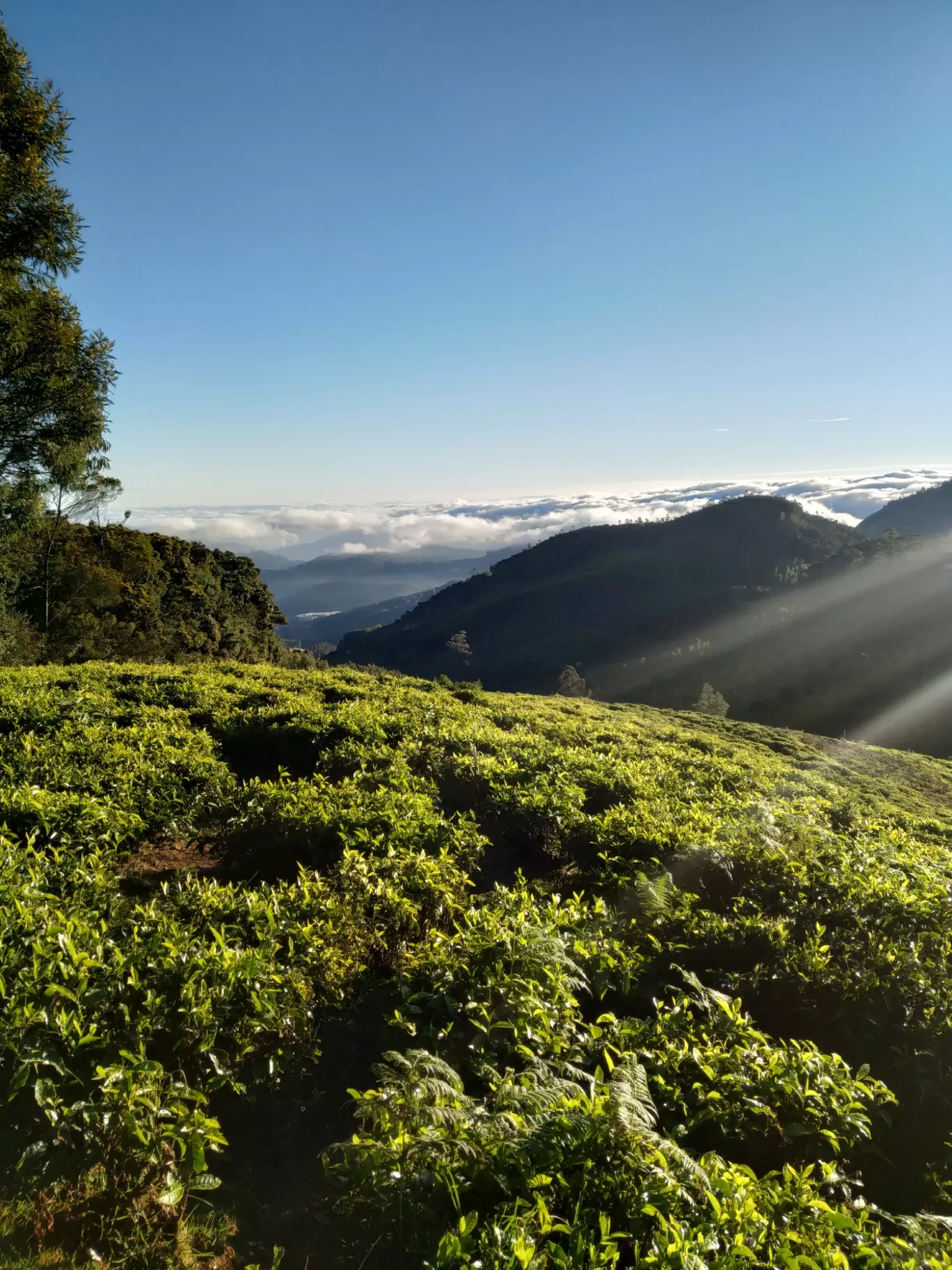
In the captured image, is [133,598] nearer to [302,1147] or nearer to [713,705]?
[302,1147]

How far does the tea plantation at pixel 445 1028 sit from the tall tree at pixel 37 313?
427 inches

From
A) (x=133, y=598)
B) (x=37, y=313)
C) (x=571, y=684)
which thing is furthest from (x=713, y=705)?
(x=37, y=313)

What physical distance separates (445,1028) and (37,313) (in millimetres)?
18907

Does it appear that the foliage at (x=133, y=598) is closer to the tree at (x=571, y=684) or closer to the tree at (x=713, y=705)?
the tree at (x=713, y=705)

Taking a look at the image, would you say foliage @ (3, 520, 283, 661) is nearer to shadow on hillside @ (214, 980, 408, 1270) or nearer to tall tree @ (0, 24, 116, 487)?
tall tree @ (0, 24, 116, 487)

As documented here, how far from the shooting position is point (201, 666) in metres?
18.3

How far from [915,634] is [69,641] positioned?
564 feet

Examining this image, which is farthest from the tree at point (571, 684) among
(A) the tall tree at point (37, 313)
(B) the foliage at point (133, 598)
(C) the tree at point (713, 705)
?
(A) the tall tree at point (37, 313)

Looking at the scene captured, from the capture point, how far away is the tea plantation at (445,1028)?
10.7ft

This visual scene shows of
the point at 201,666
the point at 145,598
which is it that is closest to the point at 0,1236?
the point at 201,666

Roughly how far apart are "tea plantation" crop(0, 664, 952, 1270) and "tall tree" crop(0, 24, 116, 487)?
10.8 m

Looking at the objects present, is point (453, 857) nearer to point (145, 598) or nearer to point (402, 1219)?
point (402, 1219)

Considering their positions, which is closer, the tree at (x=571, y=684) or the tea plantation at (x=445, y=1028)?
the tea plantation at (x=445, y=1028)

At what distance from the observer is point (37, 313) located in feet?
48.1
